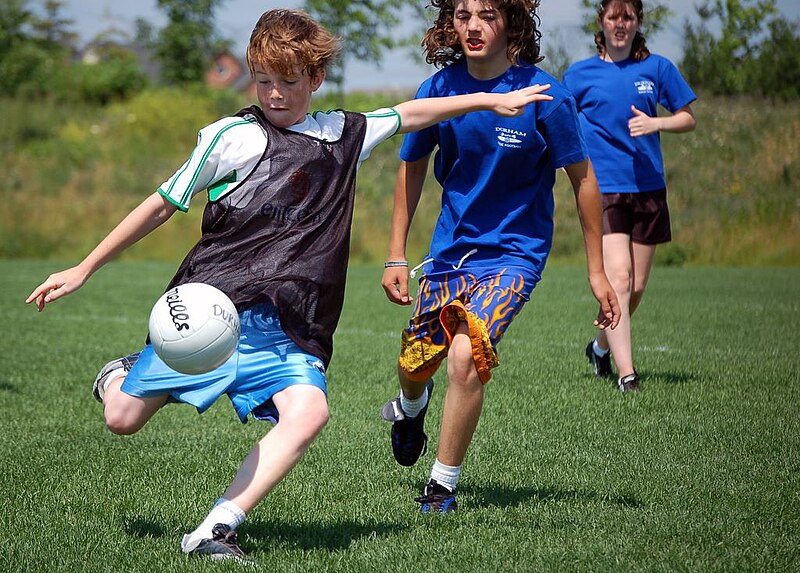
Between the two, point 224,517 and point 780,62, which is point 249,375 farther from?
point 780,62

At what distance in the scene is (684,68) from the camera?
30.5 m

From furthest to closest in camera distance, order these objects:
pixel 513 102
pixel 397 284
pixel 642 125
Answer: pixel 642 125
pixel 397 284
pixel 513 102

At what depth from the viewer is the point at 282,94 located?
12.8ft

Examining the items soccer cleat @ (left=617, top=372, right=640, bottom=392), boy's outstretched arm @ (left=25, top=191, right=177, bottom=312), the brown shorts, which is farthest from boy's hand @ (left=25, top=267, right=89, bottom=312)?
the brown shorts

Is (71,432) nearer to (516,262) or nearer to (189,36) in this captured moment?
(516,262)

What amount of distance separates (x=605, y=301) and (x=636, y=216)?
334 cm

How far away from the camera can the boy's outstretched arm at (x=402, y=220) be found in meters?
4.84

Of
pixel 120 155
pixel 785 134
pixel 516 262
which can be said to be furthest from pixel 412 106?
pixel 120 155

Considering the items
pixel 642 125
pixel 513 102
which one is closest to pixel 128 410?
pixel 513 102

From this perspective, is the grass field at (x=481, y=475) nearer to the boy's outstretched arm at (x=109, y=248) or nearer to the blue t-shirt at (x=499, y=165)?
the boy's outstretched arm at (x=109, y=248)

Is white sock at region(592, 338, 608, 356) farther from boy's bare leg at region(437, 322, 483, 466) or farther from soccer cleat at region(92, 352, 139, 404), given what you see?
soccer cleat at region(92, 352, 139, 404)

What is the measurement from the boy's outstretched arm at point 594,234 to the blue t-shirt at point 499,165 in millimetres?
94

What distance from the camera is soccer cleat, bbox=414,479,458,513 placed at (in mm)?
4570

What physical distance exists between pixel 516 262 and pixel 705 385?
3403 millimetres
